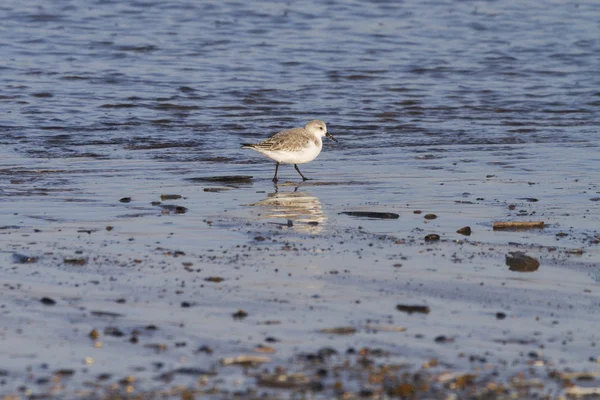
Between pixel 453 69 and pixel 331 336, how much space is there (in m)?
18.5

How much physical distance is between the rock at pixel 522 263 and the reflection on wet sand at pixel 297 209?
194cm

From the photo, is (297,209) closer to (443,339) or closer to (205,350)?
(443,339)

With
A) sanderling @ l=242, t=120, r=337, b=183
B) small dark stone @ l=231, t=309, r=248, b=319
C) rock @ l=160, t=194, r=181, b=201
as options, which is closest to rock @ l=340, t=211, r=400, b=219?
rock @ l=160, t=194, r=181, b=201

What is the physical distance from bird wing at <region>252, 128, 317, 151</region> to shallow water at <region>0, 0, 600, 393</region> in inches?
16.0

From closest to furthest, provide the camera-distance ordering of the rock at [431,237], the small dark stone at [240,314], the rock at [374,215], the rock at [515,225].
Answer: the small dark stone at [240,314] < the rock at [431,237] < the rock at [515,225] < the rock at [374,215]

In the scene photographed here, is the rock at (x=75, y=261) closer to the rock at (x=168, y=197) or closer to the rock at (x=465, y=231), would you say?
the rock at (x=168, y=197)

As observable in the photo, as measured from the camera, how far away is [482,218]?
33.1 feet

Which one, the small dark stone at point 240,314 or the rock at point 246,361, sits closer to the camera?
the rock at point 246,361

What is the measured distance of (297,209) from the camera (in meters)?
10.9

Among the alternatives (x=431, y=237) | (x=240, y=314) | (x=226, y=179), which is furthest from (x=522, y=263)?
(x=226, y=179)

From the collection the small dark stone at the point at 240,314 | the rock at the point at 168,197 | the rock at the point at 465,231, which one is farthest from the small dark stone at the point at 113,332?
the rock at the point at 168,197

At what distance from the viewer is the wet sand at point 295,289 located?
573 cm

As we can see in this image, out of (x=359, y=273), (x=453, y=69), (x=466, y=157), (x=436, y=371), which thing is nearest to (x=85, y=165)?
(x=466, y=157)

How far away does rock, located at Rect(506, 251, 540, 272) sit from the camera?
26.4ft
